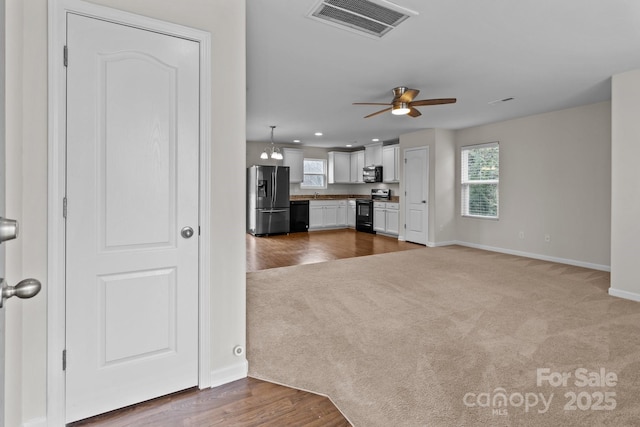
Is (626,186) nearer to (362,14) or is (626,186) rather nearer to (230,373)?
(362,14)

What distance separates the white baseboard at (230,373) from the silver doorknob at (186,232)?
827 mm

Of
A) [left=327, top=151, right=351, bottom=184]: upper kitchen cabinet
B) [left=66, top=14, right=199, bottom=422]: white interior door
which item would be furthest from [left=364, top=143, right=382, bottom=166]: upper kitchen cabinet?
[left=66, top=14, right=199, bottom=422]: white interior door

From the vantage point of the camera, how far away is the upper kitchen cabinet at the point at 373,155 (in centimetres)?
855

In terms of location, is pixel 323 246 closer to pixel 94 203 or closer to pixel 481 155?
pixel 481 155

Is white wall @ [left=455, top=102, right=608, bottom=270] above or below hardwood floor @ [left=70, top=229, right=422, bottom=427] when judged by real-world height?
above

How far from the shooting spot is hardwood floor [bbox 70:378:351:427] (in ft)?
5.37

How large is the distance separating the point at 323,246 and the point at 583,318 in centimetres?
442

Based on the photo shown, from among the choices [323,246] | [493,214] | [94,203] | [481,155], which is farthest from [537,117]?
[94,203]

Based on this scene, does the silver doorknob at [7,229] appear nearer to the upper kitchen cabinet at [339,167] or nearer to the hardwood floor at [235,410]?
the hardwood floor at [235,410]

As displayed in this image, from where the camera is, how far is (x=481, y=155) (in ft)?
21.2

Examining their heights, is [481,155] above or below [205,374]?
above

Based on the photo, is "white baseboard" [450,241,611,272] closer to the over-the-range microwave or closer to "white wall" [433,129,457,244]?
"white wall" [433,129,457,244]

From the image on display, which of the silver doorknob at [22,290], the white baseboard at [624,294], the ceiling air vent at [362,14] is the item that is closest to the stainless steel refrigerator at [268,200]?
the ceiling air vent at [362,14]

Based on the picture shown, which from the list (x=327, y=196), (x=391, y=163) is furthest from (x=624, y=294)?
(x=327, y=196)
